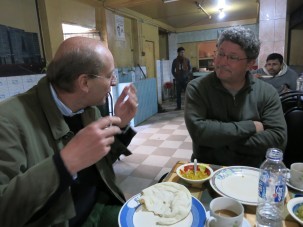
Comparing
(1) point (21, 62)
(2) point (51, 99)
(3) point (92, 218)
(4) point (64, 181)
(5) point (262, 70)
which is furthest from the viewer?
(5) point (262, 70)

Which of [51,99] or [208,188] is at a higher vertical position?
[51,99]

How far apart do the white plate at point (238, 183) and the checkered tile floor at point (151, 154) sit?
1.40 metres

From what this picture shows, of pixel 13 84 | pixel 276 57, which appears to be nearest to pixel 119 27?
pixel 13 84

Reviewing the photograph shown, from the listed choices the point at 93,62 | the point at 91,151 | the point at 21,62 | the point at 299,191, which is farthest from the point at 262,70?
the point at 21,62

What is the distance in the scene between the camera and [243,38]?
4.25 feet

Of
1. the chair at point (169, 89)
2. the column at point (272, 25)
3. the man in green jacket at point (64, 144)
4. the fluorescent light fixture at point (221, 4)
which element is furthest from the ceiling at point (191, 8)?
the man in green jacket at point (64, 144)

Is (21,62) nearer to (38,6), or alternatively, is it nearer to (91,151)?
(38,6)

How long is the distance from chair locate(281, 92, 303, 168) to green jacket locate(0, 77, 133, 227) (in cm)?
130

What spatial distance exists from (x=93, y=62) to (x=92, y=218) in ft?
2.41

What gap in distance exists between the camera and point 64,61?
34.6 inches

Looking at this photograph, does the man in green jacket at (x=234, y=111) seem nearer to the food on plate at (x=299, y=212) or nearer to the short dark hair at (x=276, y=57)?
the food on plate at (x=299, y=212)

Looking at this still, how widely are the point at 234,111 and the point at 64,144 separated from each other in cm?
97

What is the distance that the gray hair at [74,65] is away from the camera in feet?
2.87

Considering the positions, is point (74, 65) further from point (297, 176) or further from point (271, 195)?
point (297, 176)
